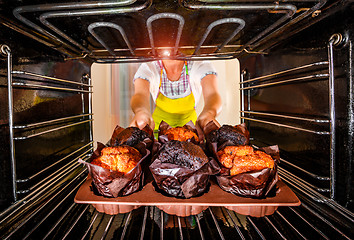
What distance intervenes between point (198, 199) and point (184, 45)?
41.9 inches

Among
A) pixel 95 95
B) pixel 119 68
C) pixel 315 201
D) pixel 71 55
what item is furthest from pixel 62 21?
pixel 119 68

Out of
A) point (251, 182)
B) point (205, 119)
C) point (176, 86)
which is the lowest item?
point (251, 182)

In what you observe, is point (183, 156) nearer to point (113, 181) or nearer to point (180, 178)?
point (180, 178)

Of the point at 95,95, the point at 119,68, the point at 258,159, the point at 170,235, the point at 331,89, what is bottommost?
the point at 170,235

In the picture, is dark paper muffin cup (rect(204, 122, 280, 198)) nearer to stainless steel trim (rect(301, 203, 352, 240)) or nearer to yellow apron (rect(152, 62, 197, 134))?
stainless steel trim (rect(301, 203, 352, 240))

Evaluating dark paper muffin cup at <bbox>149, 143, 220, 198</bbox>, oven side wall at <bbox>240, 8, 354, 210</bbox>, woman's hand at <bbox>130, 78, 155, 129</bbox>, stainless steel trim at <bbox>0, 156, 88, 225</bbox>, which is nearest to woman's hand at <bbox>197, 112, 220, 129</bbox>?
woman's hand at <bbox>130, 78, 155, 129</bbox>

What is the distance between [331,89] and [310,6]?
418 millimetres

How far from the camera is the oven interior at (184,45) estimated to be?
0.86 metres

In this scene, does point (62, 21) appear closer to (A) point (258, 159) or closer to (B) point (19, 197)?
(B) point (19, 197)

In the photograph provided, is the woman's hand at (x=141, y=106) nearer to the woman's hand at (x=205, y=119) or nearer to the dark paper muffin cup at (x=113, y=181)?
the woman's hand at (x=205, y=119)

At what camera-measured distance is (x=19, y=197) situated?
1049 millimetres

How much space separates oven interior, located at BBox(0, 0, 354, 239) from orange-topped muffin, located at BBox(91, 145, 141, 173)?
25 cm

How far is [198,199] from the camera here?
0.99 m

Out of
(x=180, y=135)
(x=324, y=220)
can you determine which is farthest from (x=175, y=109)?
(x=324, y=220)
